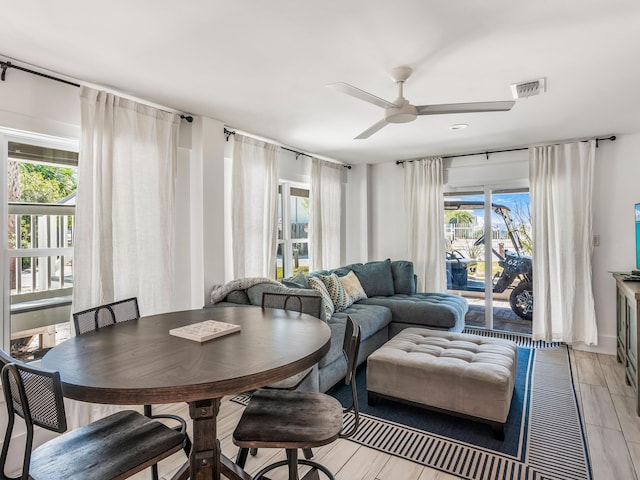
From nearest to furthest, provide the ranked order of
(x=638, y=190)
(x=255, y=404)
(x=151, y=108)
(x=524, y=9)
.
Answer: (x=255, y=404), (x=524, y=9), (x=151, y=108), (x=638, y=190)

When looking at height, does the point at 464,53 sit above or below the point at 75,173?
above

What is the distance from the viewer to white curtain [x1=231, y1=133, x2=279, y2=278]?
11.7 feet

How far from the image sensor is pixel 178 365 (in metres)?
1.32

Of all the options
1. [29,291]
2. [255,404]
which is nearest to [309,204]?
[29,291]

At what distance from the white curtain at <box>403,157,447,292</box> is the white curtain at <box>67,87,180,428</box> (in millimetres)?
3279

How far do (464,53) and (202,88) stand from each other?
1770mm

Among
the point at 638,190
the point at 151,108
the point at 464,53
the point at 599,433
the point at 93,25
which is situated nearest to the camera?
the point at 93,25

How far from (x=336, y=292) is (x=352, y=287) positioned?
1.42 feet

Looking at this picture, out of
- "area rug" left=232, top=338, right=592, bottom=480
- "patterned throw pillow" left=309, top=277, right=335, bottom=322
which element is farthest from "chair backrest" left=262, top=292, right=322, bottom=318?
"patterned throw pillow" left=309, top=277, right=335, bottom=322

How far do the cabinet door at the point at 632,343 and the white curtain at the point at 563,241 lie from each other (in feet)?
3.40

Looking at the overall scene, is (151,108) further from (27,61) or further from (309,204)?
(309,204)

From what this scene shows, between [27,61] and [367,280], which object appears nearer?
[27,61]

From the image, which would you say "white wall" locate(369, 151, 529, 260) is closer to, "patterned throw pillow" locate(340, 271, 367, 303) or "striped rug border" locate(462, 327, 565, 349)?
"patterned throw pillow" locate(340, 271, 367, 303)

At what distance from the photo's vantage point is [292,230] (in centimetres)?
462
